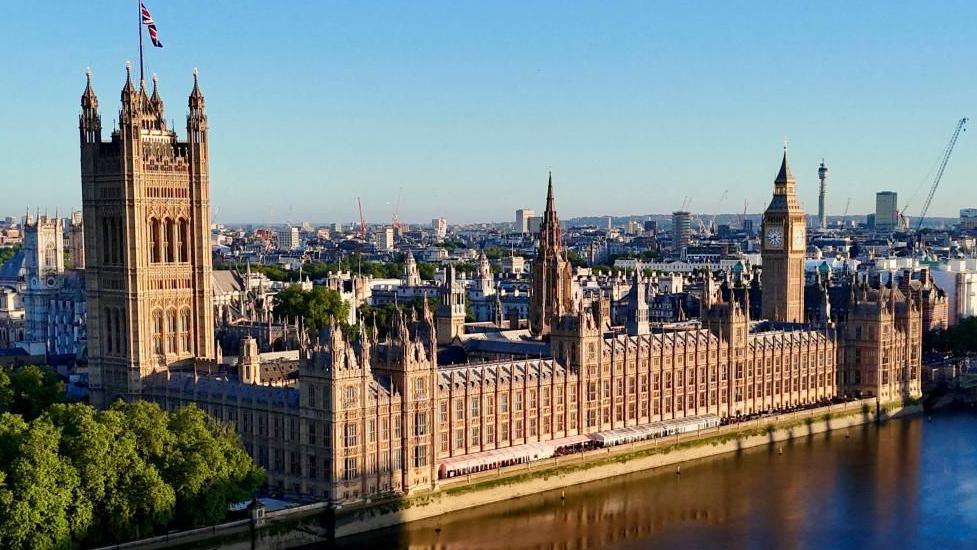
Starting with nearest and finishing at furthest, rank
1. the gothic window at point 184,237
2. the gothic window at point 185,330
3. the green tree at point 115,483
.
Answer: the green tree at point 115,483
the gothic window at point 185,330
the gothic window at point 184,237

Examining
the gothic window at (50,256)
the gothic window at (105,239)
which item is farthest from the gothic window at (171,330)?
the gothic window at (50,256)

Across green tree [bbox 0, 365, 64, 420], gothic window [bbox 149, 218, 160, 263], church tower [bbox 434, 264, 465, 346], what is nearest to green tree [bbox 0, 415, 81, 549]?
green tree [bbox 0, 365, 64, 420]

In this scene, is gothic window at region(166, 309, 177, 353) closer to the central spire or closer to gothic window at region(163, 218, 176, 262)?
gothic window at region(163, 218, 176, 262)

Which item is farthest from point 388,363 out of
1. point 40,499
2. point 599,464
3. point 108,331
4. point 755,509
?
Result: point 755,509

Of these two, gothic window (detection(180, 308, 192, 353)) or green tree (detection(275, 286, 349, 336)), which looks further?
green tree (detection(275, 286, 349, 336))

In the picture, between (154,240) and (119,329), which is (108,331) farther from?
(154,240)

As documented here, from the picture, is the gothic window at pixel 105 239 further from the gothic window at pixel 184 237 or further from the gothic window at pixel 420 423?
the gothic window at pixel 420 423

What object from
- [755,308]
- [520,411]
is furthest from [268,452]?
[755,308]
